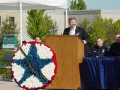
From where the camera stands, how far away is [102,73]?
10.7 metres

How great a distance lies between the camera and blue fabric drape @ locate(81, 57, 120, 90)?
34.8 ft

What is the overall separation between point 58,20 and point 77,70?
52.5 meters

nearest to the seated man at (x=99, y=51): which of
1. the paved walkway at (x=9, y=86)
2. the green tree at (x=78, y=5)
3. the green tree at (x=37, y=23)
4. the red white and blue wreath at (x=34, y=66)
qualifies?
the paved walkway at (x=9, y=86)

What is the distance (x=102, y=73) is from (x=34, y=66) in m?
3.84

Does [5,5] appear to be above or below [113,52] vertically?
above

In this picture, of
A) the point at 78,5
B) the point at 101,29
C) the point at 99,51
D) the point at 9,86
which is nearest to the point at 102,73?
the point at 99,51

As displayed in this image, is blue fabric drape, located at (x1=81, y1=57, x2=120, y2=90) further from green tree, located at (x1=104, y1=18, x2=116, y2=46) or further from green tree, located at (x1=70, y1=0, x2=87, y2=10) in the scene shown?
green tree, located at (x1=70, y1=0, x2=87, y2=10)

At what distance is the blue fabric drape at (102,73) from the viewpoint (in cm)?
1059

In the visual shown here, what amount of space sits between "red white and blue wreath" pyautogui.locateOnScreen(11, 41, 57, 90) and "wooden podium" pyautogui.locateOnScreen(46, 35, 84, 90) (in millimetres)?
1842

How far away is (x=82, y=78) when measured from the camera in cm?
1029

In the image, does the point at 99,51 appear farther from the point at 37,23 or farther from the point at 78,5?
the point at 78,5

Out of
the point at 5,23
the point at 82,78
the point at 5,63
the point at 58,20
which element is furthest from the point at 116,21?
the point at 82,78

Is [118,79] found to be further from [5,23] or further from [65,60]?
[5,23]

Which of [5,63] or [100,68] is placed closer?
[100,68]
